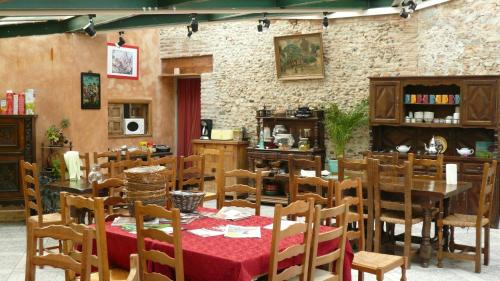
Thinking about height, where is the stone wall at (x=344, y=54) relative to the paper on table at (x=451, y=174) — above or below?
above

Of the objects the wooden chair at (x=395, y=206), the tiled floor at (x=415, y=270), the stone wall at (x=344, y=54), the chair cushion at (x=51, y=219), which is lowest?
the tiled floor at (x=415, y=270)

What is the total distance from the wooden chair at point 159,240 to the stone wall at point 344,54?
6.91m

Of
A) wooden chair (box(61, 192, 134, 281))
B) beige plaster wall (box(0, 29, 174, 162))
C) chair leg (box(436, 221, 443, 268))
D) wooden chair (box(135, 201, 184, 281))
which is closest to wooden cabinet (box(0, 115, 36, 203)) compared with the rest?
beige plaster wall (box(0, 29, 174, 162))

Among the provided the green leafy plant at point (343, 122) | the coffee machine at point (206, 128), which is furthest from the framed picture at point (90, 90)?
the green leafy plant at point (343, 122)

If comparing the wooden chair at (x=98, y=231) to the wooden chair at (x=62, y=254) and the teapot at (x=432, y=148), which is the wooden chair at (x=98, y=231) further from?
the teapot at (x=432, y=148)

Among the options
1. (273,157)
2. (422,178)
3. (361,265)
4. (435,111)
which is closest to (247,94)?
(273,157)

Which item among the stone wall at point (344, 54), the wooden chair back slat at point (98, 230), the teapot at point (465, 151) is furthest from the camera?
the stone wall at point (344, 54)

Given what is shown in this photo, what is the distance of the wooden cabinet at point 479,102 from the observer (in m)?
8.66

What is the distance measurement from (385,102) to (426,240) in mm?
3605

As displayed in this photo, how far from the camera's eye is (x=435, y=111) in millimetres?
9664

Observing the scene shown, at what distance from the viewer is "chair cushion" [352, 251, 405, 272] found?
4.82 m

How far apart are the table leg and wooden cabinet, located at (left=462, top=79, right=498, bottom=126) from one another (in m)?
3.02

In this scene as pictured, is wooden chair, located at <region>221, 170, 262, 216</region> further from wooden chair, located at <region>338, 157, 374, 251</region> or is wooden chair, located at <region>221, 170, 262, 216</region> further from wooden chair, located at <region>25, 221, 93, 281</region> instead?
wooden chair, located at <region>25, 221, 93, 281</region>

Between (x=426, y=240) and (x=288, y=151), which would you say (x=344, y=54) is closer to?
(x=288, y=151)
